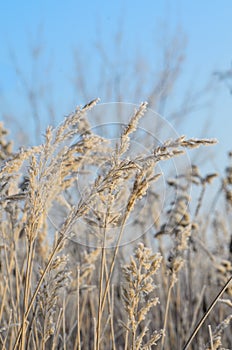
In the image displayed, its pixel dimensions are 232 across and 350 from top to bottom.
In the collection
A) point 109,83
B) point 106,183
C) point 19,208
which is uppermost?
point 109,83

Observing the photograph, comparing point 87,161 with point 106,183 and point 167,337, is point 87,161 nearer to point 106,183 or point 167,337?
point 106,183

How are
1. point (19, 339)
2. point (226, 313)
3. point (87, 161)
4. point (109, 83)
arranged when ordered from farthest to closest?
point (109, 83) → point (226, 313) → point (87, 161) → point (19, 339)

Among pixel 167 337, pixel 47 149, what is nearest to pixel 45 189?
pixel 47 149

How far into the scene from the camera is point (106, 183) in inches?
Answer: 42.2

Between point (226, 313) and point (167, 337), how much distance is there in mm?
728

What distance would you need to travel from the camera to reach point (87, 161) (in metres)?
1.76

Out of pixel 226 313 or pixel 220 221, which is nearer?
pixel 226 313

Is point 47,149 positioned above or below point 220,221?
below

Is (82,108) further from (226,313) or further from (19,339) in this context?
(226,313)

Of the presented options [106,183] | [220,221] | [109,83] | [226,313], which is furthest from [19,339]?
[109,83]

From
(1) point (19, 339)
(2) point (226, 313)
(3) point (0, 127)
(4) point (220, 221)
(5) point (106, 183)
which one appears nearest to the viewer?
(5) point (106, 183)

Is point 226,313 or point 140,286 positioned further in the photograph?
point 226,313

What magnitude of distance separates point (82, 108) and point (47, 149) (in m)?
0.10

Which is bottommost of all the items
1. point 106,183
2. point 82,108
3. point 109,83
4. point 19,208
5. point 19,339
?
point 19,339
